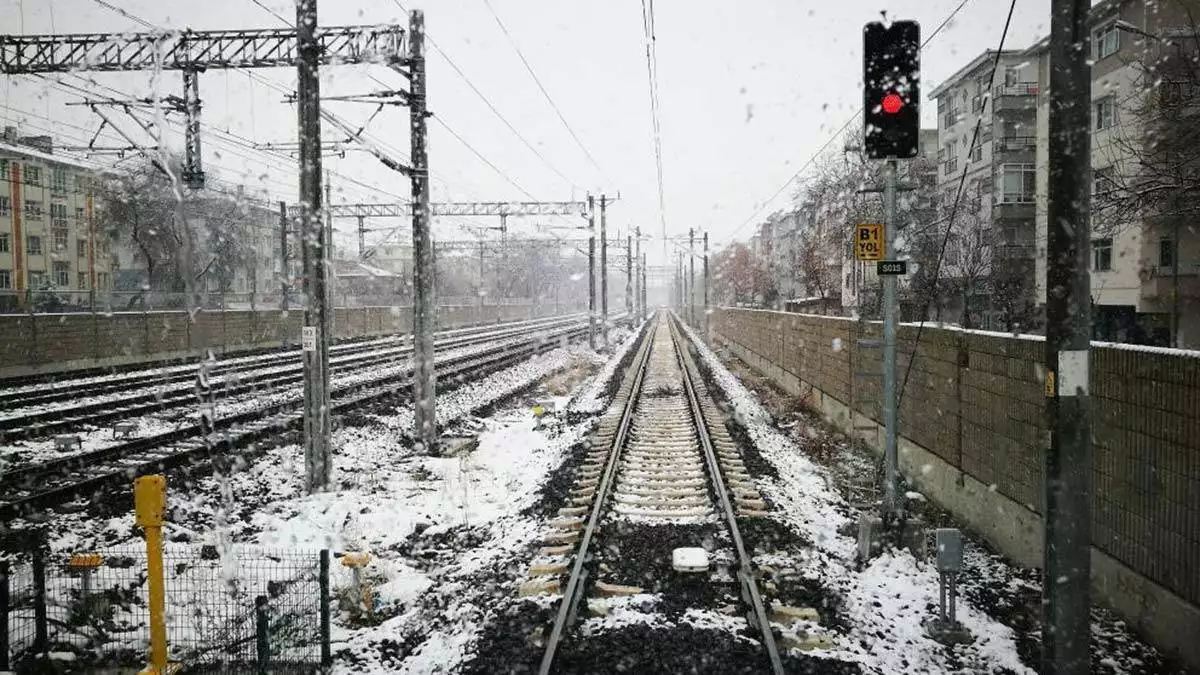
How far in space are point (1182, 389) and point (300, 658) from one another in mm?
6586

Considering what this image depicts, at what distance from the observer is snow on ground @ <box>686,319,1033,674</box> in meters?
4.96

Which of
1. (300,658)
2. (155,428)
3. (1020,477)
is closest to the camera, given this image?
(300,658)

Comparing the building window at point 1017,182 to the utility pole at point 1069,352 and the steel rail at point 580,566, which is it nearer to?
the steel rail at point 580,566

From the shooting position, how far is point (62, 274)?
61031 mm

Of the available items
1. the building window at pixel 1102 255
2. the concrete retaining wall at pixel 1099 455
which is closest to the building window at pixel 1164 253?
the building window at pixel 1102 255

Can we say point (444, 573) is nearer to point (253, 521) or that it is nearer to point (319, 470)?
point (253, 521)

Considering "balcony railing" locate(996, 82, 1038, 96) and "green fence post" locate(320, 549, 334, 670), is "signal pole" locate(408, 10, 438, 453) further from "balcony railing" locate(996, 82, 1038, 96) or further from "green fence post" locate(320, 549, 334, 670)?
"balcony railing" locate(996, 82, 1038, 96)

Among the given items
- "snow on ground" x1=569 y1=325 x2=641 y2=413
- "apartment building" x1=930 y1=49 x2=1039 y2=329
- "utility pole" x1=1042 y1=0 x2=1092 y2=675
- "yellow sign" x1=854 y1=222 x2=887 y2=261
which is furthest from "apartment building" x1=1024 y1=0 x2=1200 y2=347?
"utility pole" x1=1042 y1=0 x2=1092 y2=675

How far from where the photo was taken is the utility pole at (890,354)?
7188mm

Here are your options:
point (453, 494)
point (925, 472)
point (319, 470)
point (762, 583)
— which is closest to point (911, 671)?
point (762, 583)

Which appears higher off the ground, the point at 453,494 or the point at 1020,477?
the point at 1020,477

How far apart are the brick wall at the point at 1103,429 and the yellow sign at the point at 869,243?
157 centimetres

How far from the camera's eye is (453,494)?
9875mm

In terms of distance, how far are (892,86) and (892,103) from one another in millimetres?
159
